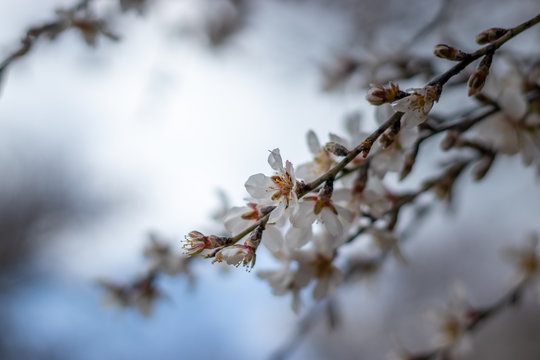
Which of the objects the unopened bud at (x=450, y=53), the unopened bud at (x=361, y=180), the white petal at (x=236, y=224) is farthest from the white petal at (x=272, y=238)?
the unopened bud at (x=450, y=53)

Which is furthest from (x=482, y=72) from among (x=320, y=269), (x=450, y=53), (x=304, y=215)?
(x=320, y=269)

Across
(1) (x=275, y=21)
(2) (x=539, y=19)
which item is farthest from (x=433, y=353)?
(1) (x=275, y=21)

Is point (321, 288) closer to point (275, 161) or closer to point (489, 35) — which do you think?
point (275, 161)

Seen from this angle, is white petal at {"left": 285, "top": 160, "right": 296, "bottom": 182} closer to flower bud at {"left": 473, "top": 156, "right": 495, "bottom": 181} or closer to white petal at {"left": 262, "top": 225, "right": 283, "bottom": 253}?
white petal at {"left": 262, "top": 225, "right": 283, "bottom": 253}

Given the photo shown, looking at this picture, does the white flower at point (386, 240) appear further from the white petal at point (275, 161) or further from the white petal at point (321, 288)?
the white petal at point (275, 161)

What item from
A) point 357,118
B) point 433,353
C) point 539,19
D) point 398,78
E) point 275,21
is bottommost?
point 433,353

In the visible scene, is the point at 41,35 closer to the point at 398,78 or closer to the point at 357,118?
the point at 357,118

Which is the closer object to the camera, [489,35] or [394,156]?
[489,35]
